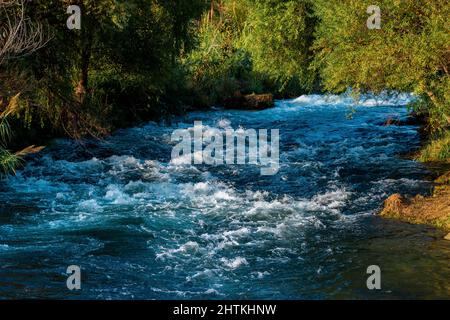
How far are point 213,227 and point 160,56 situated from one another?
9824mm

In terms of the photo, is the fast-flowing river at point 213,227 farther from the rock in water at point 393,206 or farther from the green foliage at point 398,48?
the green foliage at point 398,48

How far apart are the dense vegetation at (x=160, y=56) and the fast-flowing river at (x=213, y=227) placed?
1569 millimetres

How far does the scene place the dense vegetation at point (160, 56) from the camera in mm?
15320

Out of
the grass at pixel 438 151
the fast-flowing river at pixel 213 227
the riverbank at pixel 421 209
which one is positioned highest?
the grass at pixel 438 151

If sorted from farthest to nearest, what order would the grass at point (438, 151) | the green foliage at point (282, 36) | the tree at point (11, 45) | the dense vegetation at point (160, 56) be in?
the green foliage at point (282, 36) → the grass at point (438, 151) → the dense vegetation at point (160, 56) → the tree at point (11, 45)

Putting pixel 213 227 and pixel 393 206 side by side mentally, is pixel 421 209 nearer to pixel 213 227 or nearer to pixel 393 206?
pixel 393 206

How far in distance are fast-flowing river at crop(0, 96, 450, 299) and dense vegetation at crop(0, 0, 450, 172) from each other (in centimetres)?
157

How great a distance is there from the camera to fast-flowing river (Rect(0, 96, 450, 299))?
10.7m

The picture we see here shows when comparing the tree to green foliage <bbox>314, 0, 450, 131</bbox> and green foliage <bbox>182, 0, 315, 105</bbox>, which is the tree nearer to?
green foliage <bbox>314, 0, 450, 131</bbox>

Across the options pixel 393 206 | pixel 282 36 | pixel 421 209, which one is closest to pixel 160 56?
pixel 282 36

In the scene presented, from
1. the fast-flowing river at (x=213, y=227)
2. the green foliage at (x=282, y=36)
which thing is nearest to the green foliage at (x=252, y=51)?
the green foliage at (x=282, y=36)

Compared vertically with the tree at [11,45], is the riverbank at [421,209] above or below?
below

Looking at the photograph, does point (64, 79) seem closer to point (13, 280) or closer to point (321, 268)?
point (13, 280)

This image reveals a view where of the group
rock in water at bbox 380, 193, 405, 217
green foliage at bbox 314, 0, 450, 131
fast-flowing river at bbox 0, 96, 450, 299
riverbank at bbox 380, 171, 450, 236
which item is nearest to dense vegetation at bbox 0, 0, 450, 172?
green foliage at bbox 314, 0, 450, 131
